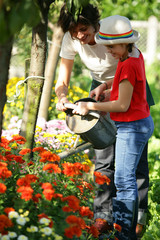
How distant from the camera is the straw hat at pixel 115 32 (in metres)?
2.24

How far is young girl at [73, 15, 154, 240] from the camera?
226cm

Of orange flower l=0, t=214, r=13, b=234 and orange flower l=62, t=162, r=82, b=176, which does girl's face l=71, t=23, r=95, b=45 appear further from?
orange flower l=0, t=214, r=13, b=234

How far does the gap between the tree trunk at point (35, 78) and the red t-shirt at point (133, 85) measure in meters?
0.56

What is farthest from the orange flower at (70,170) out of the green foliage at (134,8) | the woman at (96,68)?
the green foliage at (134,8)

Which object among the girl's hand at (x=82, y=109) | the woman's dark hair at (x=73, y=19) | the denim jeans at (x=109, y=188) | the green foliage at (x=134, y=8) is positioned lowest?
the denim jeans at (x=109, y=188)

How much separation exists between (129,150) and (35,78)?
81 centimetres

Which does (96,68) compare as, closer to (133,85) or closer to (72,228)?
(133,85)

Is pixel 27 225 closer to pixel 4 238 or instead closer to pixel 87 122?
pixel 4 238

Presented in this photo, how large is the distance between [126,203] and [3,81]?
3.69 feet

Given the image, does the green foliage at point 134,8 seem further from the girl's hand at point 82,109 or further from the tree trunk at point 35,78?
the girl's hand at point 82,109

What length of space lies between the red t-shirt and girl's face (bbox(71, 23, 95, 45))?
36 cm

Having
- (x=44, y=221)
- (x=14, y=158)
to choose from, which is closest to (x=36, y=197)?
(x=44, y=221)

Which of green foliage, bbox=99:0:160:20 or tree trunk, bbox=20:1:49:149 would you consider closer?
tree trunk, bbox=20:1:49:149

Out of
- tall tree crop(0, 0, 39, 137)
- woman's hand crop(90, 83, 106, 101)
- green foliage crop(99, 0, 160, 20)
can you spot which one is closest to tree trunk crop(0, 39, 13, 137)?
tall tree crop(0, 0, 39, 137)
